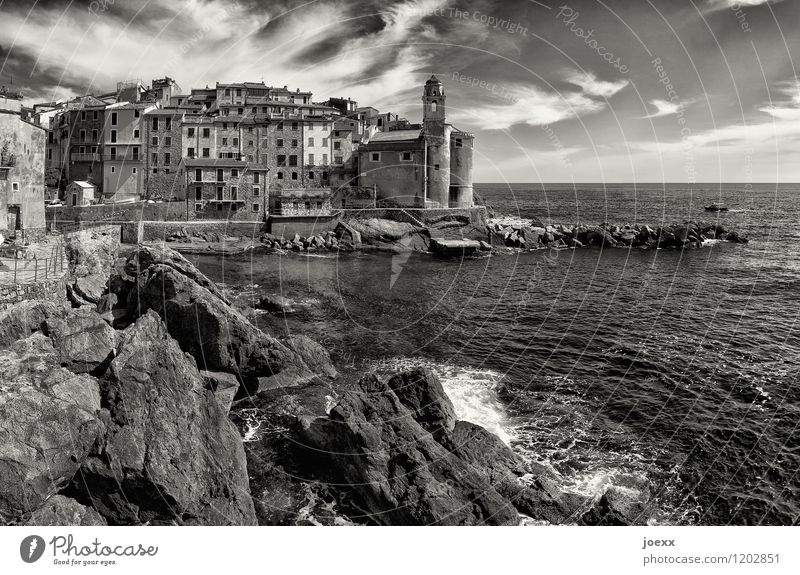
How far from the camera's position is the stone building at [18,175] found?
107 feet

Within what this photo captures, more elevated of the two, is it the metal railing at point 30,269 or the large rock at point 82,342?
the metal railing at point 30,269

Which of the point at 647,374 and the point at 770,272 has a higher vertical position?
the point at 770,272

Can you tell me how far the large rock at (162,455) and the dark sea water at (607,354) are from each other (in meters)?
7.18

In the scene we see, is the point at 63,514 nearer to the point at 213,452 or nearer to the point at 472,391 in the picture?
the point at 213,452

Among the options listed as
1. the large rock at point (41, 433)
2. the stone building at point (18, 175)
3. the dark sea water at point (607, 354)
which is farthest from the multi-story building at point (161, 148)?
the large rock at point (41, 433)

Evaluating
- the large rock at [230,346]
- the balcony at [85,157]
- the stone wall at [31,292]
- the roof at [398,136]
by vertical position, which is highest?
the roof at [398,136]

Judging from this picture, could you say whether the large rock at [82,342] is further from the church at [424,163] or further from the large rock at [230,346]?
the church at [424,163]

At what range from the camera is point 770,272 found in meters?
41.7

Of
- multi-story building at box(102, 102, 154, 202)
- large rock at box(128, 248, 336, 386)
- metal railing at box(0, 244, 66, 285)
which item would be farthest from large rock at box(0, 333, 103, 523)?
multi-story building at box(102, 102, 154, 202)

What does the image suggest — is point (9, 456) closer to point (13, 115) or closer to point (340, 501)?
point (340, 501)

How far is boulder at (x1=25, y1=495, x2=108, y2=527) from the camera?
8992 millimetres

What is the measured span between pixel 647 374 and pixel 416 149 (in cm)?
4288

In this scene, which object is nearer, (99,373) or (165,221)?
(99,373)
